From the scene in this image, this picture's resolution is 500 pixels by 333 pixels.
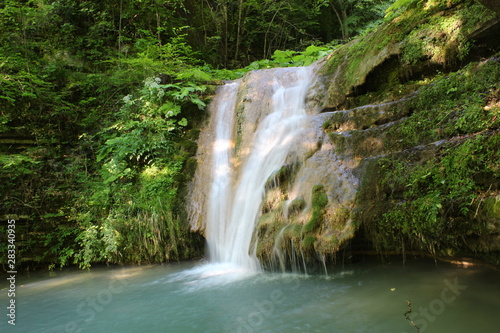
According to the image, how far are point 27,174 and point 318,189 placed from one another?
684cm

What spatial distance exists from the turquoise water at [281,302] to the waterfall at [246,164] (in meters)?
0.67

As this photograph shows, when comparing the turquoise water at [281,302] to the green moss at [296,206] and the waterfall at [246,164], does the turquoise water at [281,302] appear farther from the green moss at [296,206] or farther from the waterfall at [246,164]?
the green moss at [296,206]

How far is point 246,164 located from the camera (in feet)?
21.7

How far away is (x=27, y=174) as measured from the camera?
7320 mm

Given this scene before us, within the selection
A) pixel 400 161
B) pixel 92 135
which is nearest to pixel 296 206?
pixel 400 161

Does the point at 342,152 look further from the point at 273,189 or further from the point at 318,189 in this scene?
the point at 273,189

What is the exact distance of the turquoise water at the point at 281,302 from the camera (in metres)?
3.04

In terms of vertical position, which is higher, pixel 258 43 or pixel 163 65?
pixel 258 43

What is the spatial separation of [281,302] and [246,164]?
3395mm

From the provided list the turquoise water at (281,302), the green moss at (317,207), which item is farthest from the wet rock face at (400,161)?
the turquoise water at (281,302)

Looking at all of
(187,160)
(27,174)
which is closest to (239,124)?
(187,160)

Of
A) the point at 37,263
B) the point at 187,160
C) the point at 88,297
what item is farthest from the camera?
the point at 187,160

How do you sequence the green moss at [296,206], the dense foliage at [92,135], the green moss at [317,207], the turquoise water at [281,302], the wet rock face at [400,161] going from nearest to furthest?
the turquoise water at [281,302], the wet rock face at [400,161], the green moss at [317,207], the green moss at [296,206], the dense foliage at [92,135]

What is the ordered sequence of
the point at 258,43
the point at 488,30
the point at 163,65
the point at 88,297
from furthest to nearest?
the point at 258,43 < the point at 163,65 < the point at 88,297 < the point at 488,30
